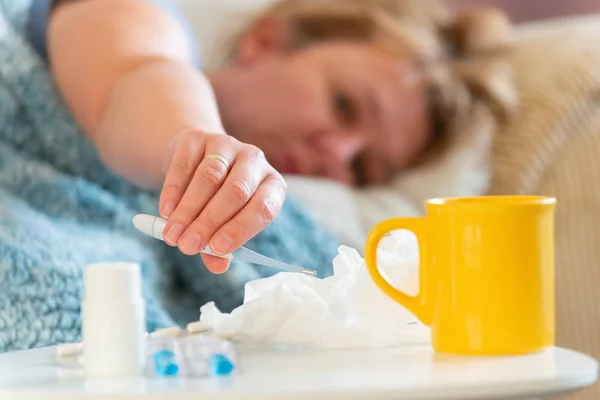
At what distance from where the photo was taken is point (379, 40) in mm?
1383

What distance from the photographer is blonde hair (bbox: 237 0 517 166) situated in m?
1.31

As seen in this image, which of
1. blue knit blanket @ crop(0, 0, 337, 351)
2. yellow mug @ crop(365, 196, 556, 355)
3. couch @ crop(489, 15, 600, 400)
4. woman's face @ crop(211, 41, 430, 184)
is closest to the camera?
yellow mug @ crop(365, 196, 556, 355)

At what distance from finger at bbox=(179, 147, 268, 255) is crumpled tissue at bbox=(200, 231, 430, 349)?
57mm

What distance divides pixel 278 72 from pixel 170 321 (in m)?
0.66

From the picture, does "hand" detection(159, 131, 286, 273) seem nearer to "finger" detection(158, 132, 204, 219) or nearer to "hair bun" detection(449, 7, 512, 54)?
"finger" detection(158, 132, 204, 219)

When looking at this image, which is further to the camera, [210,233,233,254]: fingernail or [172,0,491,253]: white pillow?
[172,0,491,253]: white pillow

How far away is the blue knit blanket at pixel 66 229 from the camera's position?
666mm

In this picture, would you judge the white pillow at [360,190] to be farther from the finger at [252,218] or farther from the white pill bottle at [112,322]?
the white pill bottle at [112,322]

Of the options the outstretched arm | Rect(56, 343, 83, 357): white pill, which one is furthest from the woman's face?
Rect(56, 343, 83, 357): white pill

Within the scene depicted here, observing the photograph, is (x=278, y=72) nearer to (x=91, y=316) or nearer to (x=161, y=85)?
(x=161, y=85)

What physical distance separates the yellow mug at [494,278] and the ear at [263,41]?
0.94m

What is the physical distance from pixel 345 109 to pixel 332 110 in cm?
3

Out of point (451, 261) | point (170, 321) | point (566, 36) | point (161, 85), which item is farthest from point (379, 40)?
point (451, 261)

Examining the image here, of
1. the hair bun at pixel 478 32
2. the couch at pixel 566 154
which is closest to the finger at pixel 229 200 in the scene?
the couch at pixel 566 154
